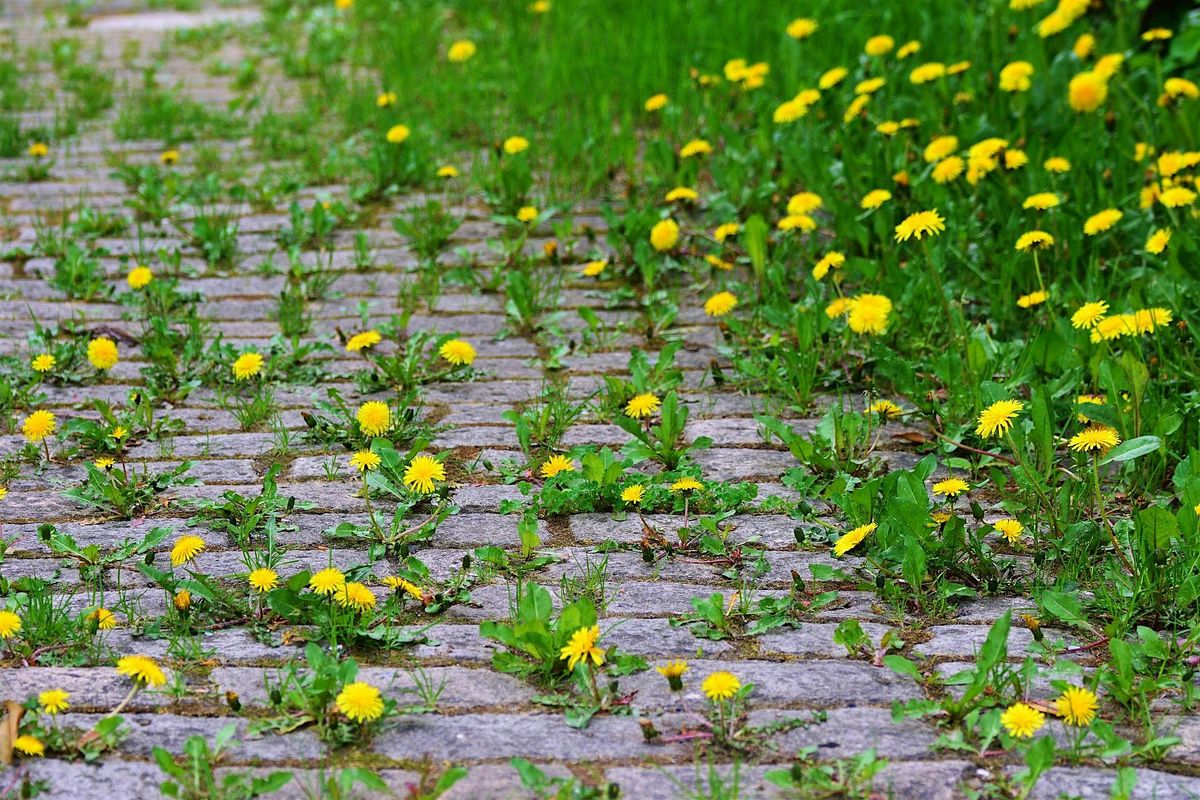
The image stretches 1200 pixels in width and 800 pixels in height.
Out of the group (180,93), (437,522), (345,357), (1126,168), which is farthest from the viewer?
(180,93)

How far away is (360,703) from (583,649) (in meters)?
0.38

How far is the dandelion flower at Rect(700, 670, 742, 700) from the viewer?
2047mm

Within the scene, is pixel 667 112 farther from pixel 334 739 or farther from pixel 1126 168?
pixel 334 739

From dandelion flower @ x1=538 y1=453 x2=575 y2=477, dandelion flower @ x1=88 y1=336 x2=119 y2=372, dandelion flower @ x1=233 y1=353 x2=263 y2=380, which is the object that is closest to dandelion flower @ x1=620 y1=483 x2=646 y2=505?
dandelion flower @ x1=538 y1=453 x2=575 y2=477

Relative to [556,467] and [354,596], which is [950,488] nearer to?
[556,467]

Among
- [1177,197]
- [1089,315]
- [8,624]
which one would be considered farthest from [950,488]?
[8,624]

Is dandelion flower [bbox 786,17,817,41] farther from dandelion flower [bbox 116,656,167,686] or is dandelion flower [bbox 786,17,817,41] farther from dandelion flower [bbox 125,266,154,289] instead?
dandelion flower [bbox 116,656,167,686]

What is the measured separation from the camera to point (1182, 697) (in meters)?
2.10

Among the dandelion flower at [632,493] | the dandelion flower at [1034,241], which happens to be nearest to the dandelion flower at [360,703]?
the dandelion flower at [632,493]

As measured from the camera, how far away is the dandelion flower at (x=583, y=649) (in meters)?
2.13

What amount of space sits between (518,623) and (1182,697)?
3.77 ft

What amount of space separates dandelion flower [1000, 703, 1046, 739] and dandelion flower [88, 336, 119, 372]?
7.85 feet

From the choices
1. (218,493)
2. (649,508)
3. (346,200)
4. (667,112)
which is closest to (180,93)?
(346,200)

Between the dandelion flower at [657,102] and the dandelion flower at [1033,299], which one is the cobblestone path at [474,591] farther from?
the dandelion flower at [657,102]
